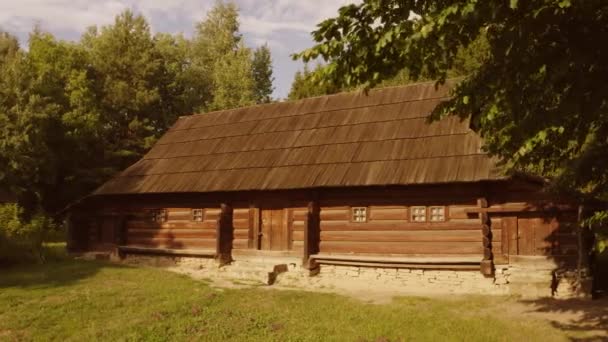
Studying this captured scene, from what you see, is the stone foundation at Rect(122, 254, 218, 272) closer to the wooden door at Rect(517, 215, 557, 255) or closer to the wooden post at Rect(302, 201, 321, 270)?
the wooden post at Rect(302, 201, 321, 270)

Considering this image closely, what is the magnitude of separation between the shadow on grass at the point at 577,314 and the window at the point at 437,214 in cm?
335

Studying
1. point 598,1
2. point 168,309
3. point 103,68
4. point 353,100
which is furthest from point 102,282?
point 103,68

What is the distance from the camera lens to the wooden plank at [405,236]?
14.7 metres

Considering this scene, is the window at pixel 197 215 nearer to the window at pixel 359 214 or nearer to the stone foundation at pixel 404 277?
the stone foundation at pixel 404 277

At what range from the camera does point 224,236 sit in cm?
1844

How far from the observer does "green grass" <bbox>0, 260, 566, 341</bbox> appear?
33.7 feet

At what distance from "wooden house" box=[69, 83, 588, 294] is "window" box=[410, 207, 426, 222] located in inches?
1.2

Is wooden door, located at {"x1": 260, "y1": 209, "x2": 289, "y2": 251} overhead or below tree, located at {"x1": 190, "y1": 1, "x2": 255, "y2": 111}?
below

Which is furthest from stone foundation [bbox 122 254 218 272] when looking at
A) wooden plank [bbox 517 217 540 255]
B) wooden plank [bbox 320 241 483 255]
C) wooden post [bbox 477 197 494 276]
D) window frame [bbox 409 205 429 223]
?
wooden plank [bbox 517 217 540 255]

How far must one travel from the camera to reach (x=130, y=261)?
20.6 metres

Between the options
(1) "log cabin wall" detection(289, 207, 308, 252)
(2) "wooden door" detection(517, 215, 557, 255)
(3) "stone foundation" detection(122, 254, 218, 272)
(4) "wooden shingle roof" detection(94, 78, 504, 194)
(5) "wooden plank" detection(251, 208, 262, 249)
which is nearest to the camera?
(2) "wooden door" detection(517, 215, 557, 255)

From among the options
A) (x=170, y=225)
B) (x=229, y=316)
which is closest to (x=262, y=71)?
(x=170, y=225)

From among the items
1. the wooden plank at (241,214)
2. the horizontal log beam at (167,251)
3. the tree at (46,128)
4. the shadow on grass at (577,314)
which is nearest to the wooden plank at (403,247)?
the shadow on grass at (577,314)

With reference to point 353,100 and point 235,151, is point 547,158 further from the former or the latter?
point 235,151
